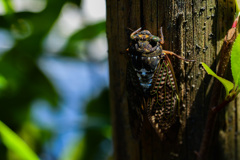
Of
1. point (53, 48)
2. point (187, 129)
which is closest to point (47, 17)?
point (53, 48)

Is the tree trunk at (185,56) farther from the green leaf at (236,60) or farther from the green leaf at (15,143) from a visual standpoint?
the green leaf at (15,143)

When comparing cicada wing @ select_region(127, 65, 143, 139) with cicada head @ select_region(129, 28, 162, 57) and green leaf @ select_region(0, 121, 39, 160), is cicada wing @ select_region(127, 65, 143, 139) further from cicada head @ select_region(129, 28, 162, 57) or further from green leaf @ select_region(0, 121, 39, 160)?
green leaf @ select_region(0, 121, 39, 160)

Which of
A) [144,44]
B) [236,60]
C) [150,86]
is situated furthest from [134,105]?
[236,60]

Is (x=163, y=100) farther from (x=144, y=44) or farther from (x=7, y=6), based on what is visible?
(x=7, y=6)

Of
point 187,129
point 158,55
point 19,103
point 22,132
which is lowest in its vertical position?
point 22,132

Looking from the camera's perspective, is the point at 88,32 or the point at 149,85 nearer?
the point at 149,85

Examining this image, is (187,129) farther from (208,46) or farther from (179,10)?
(179,10)

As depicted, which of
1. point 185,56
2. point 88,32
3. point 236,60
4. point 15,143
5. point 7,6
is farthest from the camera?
point 88,32
